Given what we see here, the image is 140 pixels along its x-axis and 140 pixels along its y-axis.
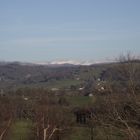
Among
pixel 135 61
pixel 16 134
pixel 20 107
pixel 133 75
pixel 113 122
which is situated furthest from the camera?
pixel 20 107

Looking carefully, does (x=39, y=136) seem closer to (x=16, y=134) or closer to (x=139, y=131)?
(x=16, y=134)

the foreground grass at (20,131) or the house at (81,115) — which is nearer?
the foreground grass at (20,131)

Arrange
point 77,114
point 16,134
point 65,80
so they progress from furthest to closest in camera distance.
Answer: point 65,80, point 77,114, point 16,134

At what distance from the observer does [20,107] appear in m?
68.2

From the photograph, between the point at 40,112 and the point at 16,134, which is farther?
the point at 16,134

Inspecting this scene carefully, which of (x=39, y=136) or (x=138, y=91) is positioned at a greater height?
(x=138, y=91)

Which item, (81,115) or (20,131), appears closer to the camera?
(20,131)

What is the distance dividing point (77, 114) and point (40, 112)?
57.5 ft

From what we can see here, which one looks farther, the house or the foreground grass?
the house

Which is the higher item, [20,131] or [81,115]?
[81,115]

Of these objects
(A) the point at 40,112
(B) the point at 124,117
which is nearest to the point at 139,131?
(B) the point at 124,117

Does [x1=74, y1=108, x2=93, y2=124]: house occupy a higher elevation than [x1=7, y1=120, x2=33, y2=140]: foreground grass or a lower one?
higher

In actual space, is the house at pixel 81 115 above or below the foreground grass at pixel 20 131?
above

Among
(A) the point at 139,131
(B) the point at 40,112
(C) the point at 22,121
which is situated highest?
(A) the point at 139,131
